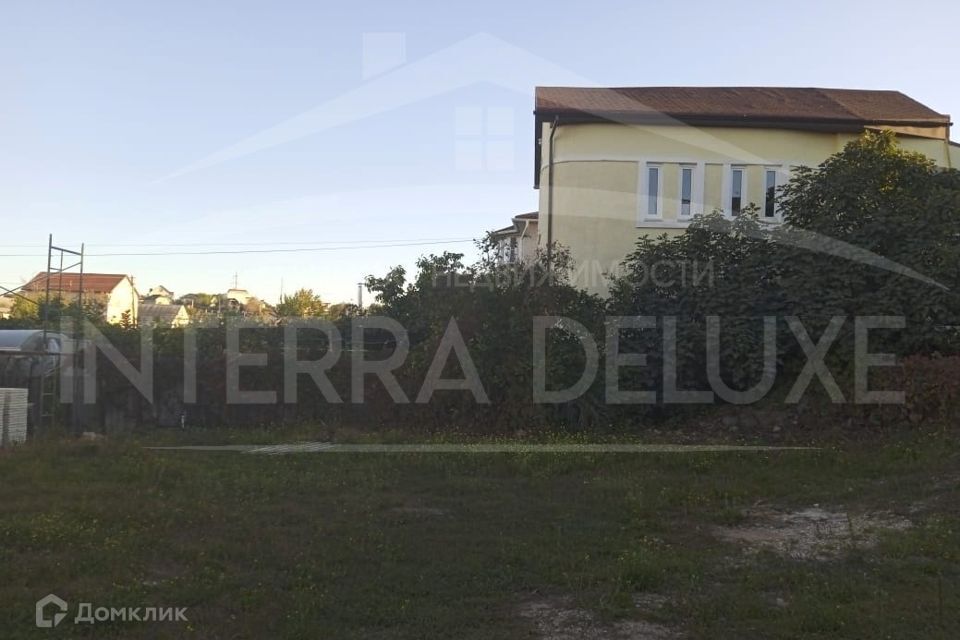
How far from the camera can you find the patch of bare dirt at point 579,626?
4562mm

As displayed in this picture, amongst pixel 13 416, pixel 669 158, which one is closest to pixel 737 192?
pixel 669 158

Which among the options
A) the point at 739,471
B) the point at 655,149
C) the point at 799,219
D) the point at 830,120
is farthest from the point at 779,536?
the point at 830,120

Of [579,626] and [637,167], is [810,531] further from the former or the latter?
[637,167]

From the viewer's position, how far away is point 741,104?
59.3 feet

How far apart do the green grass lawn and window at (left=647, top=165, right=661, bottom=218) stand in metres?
8.16

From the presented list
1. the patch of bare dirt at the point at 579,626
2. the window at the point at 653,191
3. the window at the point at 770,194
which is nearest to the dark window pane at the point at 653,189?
the window at the point at 653,191

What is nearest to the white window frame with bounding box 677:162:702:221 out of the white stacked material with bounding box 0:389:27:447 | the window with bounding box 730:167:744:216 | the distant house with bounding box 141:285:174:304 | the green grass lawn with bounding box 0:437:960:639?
the window with bounding box 730:167:744:216

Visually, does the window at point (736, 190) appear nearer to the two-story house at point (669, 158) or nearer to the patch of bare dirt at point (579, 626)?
the two-story house at point (669, 158)

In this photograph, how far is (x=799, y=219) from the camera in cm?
1400

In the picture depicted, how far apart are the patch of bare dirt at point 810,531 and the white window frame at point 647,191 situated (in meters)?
10.2

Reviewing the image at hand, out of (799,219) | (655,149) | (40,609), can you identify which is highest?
(655,149)

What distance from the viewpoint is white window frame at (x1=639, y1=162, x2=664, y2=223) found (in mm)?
17141

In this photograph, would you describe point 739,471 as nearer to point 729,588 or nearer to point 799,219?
point 729,588

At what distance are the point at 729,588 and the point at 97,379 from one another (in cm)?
1407
